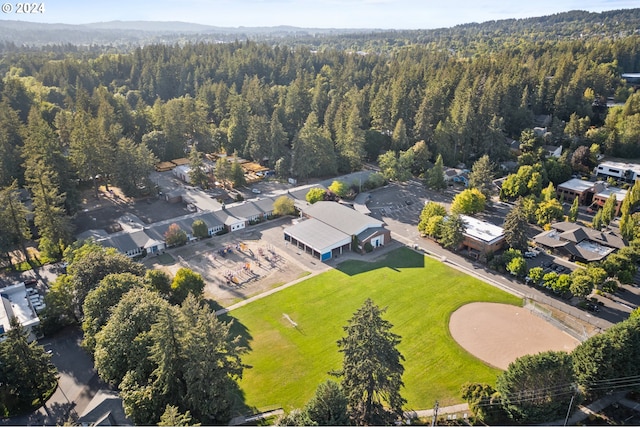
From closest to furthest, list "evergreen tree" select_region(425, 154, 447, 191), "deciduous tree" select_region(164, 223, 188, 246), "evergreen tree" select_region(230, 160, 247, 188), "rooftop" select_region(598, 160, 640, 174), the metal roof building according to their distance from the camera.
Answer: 1. the metal roof building
2. "deciduous tree" select_region(164, 223, 188, 246)
3. "evergreen tree" select_region(425, 154, 447, 191)
4. "evergreen tree" select_region(230, 160, 247, 188)
5. "rooftop" select_region(598, 160, 640, 174)

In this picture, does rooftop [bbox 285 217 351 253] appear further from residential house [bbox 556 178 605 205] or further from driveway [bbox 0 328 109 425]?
residential house [bbox 556 178 605 205]

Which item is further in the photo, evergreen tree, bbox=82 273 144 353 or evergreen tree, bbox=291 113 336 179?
evergreen tree, bbox=291 113 336 179

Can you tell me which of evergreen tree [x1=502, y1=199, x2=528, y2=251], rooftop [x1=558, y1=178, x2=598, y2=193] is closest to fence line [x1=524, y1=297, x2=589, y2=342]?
evergreen tree [x1=502, y1=199, x2=528, y2=251]

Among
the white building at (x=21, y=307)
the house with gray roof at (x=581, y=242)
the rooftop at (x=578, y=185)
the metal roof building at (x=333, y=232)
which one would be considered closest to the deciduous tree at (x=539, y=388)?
the house with gray roof at (x=581, y=242)

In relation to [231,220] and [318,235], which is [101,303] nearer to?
[231,220]

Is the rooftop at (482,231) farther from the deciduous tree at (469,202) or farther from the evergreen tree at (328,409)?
the evergreen tree at (328,409)

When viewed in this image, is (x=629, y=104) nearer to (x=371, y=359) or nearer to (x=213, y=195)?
(x=213, y=195)
